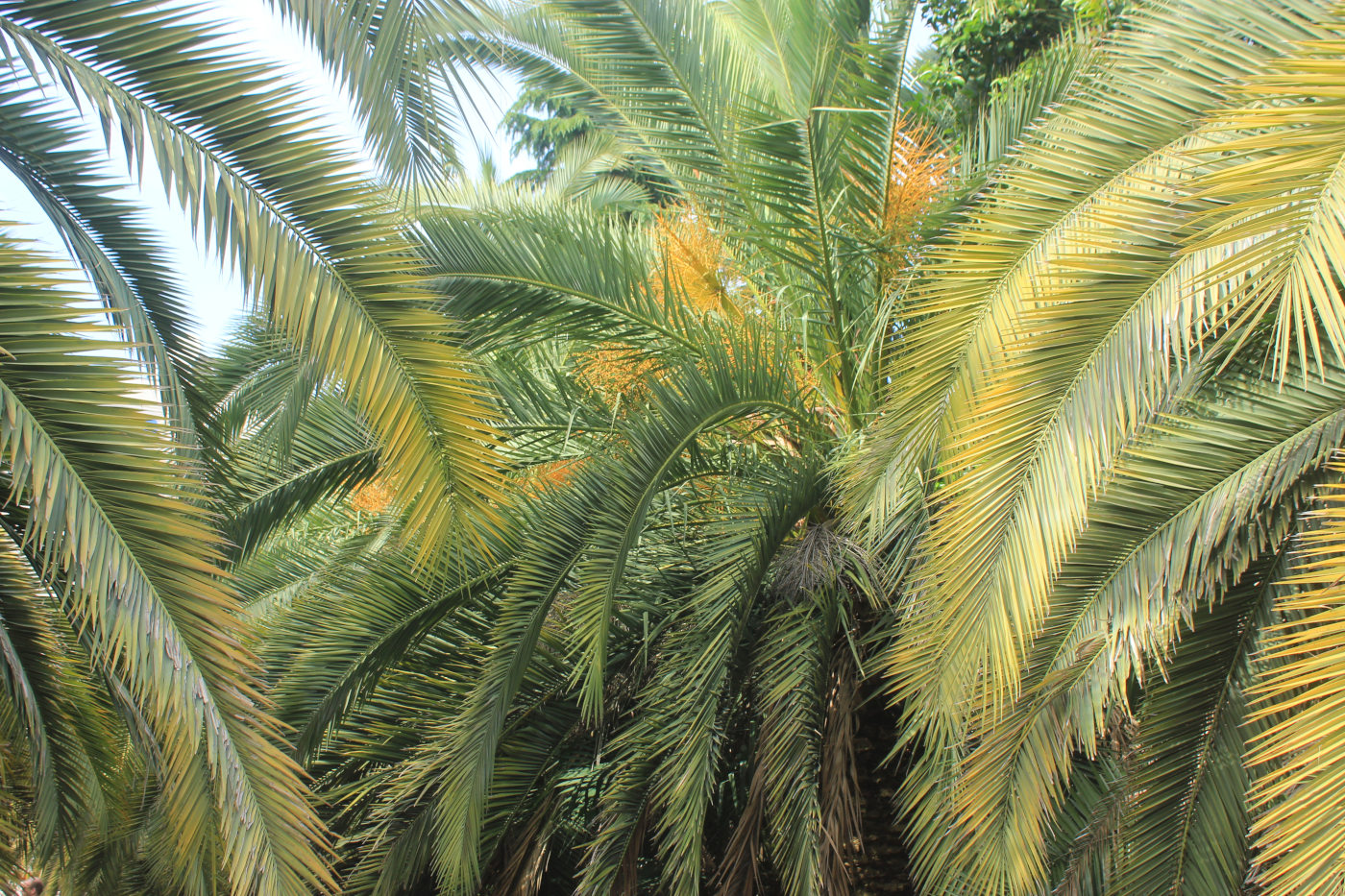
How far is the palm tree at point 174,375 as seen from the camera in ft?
8.90

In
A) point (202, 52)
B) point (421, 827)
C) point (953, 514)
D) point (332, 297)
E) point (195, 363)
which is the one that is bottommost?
point (421, 827)

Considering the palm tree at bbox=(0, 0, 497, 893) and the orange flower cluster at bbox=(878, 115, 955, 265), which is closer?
the palm tree at bbox=(0, 0, 497, 893)

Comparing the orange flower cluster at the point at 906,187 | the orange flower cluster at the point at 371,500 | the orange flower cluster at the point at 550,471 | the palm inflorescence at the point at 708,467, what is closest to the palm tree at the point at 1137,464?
the palm inflorescence at the point at 708,467

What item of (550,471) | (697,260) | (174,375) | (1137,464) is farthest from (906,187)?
(174,375)

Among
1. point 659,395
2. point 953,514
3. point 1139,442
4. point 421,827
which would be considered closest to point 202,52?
point 659,395

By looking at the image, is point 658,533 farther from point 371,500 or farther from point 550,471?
point 371,500

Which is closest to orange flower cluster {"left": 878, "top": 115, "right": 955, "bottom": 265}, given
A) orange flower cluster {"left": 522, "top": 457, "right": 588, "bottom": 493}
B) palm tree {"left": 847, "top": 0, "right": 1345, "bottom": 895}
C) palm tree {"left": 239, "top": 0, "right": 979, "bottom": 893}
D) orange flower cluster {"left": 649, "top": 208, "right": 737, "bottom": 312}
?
palm tree {"left": 239, "top": 0, "right": 979, "bottom": 893}

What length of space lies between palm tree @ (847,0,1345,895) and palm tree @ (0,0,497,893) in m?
1.53

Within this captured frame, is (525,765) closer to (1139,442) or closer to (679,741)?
(679,741)

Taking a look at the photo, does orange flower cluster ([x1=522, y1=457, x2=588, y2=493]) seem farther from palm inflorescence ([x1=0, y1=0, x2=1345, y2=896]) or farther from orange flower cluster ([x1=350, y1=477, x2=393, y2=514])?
orange flower cluster ([x1=350, y1=477, x2=393, y2=514])

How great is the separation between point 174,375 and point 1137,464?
3.29 metres

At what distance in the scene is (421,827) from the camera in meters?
5.32

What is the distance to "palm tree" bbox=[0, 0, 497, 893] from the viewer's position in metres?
2.71

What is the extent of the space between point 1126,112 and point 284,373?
162 inches
